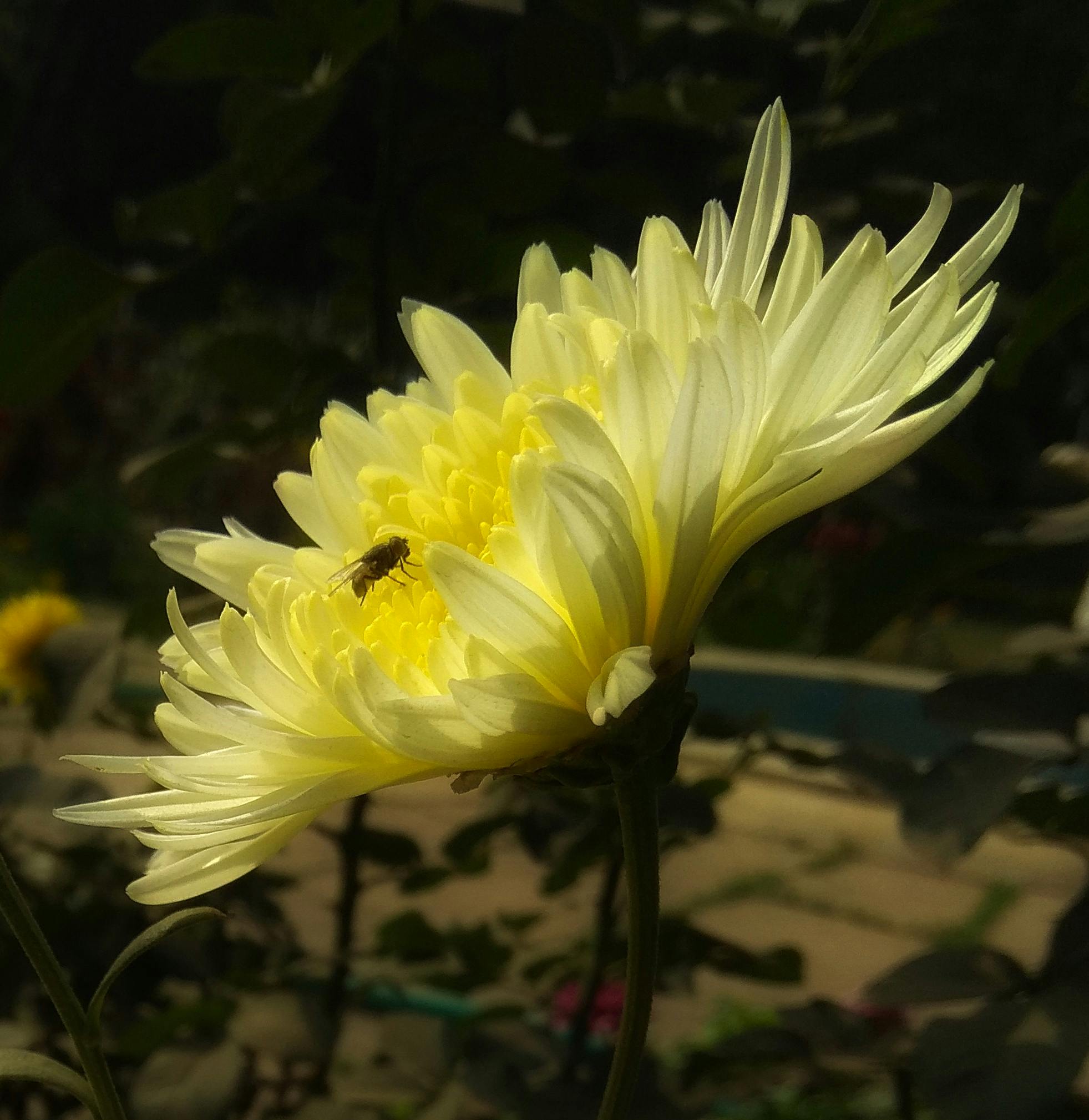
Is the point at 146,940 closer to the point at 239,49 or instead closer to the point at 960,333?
the point at 960,333

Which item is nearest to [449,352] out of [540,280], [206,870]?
[540,280]

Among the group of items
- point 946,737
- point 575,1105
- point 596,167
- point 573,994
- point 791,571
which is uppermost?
point 791,571

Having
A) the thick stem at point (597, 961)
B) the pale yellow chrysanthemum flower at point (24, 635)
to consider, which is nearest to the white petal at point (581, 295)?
the thick stem at point (597, 961)

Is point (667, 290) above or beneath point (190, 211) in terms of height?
beneath

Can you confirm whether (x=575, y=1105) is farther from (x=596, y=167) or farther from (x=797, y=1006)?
(x=596, y=167)

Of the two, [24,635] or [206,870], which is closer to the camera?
[206,870]

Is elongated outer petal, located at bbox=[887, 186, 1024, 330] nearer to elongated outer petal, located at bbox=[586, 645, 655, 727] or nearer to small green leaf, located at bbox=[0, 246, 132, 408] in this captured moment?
elongated outer petal, located at bbox=[586, 645, 655, 727]

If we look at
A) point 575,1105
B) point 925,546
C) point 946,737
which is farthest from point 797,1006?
point 946,737
